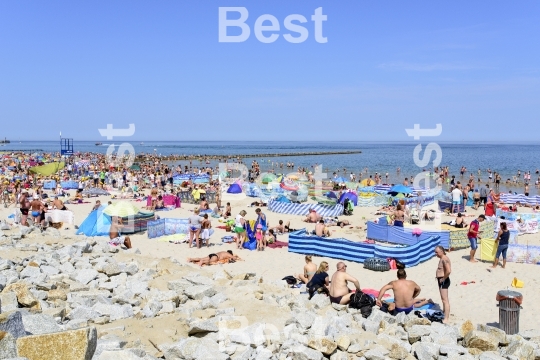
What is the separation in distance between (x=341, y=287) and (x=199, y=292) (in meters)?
2.42

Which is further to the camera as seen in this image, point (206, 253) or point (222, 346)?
point (206, 253)

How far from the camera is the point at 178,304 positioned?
292 inches

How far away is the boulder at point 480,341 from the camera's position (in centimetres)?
639

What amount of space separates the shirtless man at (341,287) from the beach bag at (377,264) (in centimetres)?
392

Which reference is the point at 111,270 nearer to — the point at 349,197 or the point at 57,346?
the point at 57,346

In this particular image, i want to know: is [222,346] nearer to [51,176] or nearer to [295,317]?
[295,317]

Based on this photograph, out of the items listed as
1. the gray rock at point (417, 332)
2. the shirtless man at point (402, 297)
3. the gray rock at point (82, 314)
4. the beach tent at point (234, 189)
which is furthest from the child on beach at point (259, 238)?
the beach tent at point (234, 189)

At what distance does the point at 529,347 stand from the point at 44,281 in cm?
714

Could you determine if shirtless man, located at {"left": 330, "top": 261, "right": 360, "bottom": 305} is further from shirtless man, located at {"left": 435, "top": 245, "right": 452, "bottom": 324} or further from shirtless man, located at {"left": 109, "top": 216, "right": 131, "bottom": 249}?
shirtless man, located at {"left": 109, "top": 216, "right": 131, "bottom": 249}

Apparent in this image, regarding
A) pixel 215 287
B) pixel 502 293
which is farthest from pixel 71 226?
pixel 502 293

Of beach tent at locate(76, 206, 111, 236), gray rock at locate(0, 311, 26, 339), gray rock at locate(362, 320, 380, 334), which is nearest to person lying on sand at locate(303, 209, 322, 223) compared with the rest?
beach tent at locate(76, 206, 111, 236)

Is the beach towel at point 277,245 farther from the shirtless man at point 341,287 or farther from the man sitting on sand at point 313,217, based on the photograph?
the shirtless man at point 341,287

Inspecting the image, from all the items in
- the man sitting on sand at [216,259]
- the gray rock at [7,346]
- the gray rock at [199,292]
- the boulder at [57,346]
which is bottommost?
the man sitting on sand at [216,259]

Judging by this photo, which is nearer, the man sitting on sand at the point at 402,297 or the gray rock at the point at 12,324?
the gray rock at the point at 12,324
